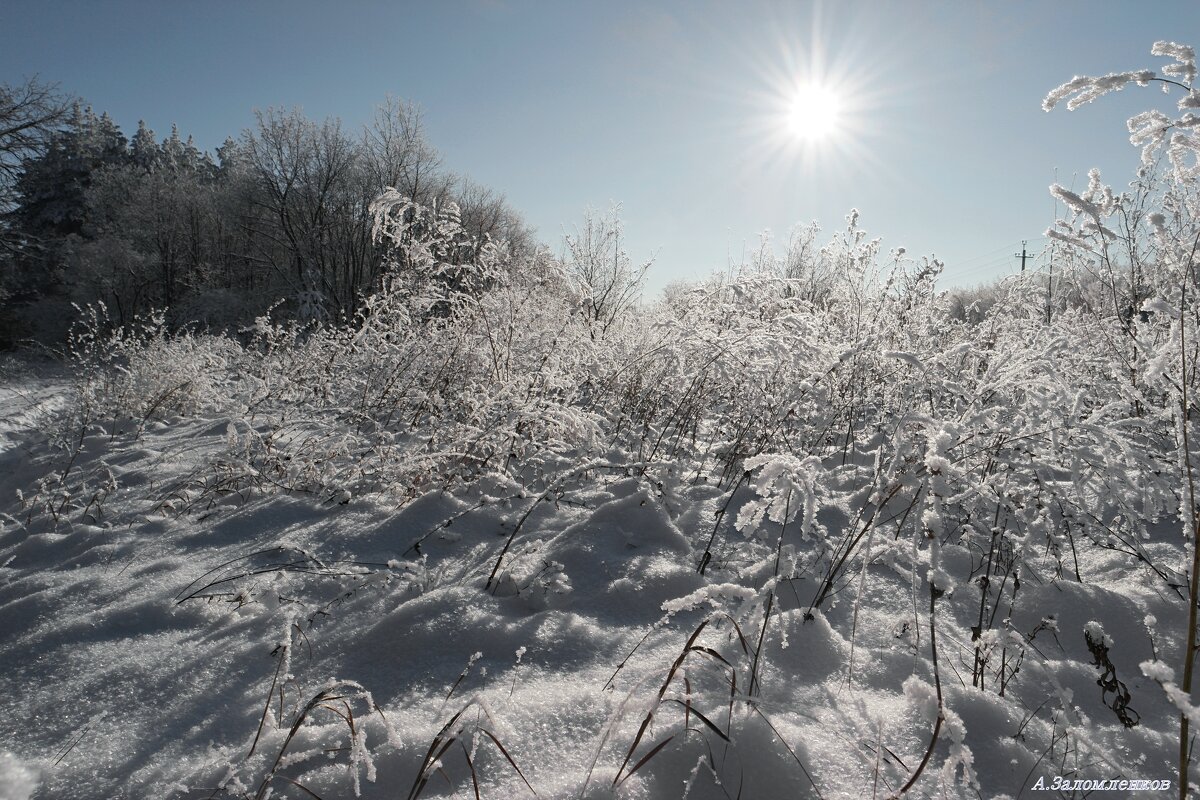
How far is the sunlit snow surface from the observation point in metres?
1.10

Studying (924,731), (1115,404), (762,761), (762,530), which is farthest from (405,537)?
(1115,404)

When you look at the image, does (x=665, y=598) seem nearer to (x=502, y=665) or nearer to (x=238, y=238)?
(x=502, y=665)

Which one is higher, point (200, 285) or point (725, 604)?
point (200, 285)

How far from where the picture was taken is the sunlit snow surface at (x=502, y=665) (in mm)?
1100

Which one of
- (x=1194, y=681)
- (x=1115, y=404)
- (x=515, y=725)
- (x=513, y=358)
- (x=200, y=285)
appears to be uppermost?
(x=200, y=285)

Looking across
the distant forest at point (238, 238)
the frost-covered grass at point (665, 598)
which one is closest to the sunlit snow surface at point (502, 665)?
the frost-covered grass at point (665, 598)

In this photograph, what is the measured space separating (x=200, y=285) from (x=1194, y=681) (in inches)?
1217

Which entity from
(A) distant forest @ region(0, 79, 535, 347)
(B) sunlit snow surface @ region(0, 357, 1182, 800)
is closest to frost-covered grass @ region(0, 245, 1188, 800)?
(B) sunlit snow surface @ region(0, 357, 1182, 800)

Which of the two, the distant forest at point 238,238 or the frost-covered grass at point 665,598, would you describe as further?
the distant forest at point 238,238

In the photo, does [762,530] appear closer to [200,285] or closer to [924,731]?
[924,731]

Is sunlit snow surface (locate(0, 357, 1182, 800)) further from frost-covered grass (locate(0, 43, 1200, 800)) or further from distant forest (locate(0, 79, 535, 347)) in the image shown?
distant forest (locate(0, 79, 535, 347))

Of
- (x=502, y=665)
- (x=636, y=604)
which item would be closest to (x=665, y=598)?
(x=636, y=604)

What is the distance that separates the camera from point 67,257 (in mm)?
23719

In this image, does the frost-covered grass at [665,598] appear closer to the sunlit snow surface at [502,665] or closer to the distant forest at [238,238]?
the sunlit snow surface at [502,665]
